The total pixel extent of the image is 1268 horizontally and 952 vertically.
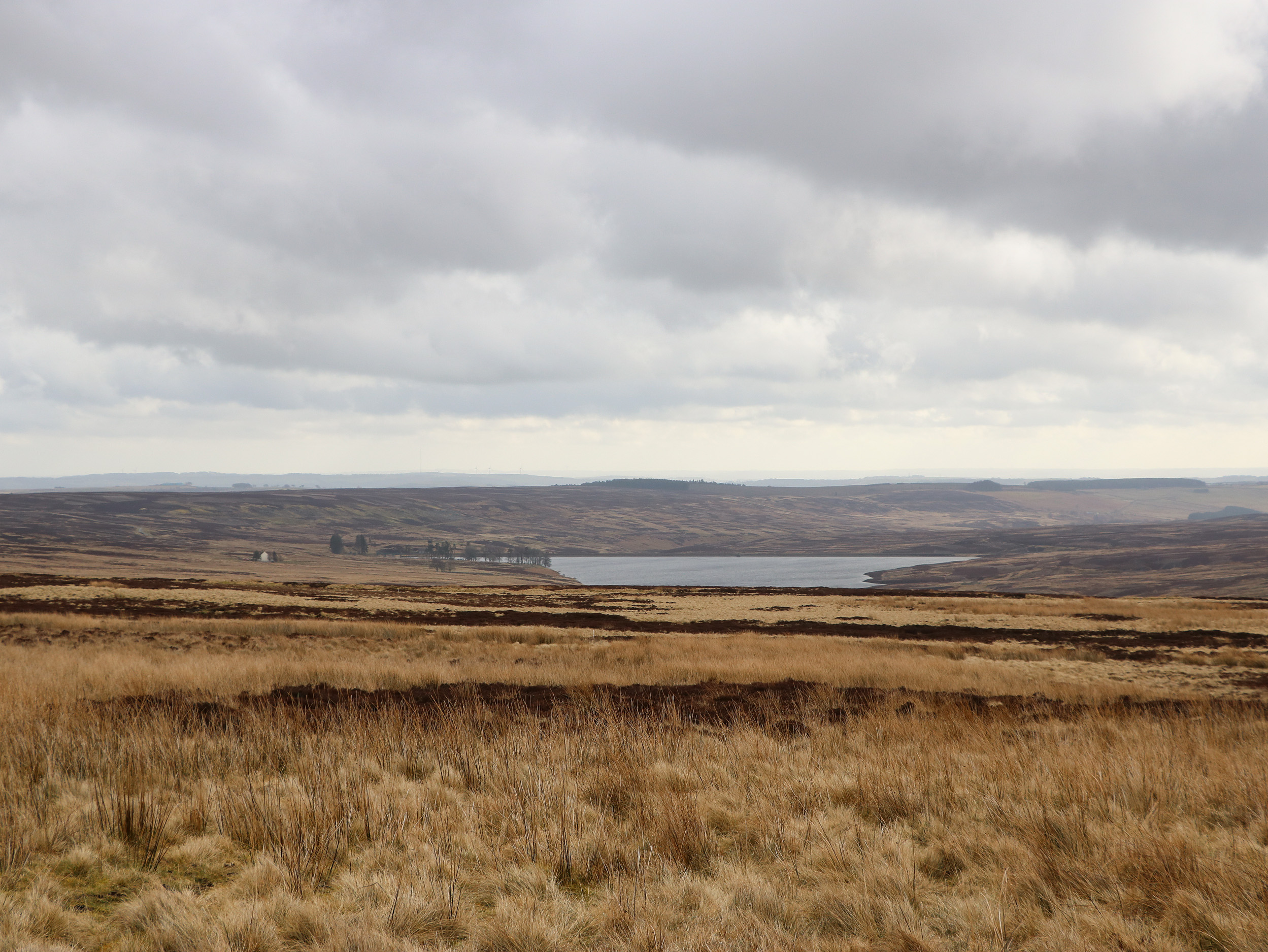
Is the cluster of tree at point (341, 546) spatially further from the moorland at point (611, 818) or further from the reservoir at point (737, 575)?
the moorland at point (611, 818)

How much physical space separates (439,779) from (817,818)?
12.6ft

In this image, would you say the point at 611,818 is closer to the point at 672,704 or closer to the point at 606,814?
the point at 606,814

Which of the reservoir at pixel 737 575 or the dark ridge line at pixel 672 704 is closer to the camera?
the dark ridge line at pixel 672 704

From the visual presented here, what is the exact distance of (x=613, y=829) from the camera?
20.0 ft

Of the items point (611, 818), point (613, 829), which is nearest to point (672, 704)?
point (611, 818)

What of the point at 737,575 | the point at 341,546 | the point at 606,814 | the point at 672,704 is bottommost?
the point at 737,575

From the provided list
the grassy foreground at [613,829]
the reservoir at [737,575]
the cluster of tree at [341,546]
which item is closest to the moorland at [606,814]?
the grassy foreground at [613,829]

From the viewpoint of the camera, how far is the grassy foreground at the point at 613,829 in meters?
4.44

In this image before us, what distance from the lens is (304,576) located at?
12381 cm

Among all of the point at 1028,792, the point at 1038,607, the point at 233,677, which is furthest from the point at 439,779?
the point at 1038,607

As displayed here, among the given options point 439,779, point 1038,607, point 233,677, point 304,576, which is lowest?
point 304,576

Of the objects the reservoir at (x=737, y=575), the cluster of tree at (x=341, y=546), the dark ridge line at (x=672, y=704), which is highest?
the dark ridge line at (x=672, y=704)

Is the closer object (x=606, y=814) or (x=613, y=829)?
(x=613, y=829)

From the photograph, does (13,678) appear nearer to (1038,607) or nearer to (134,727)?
(134,727)
